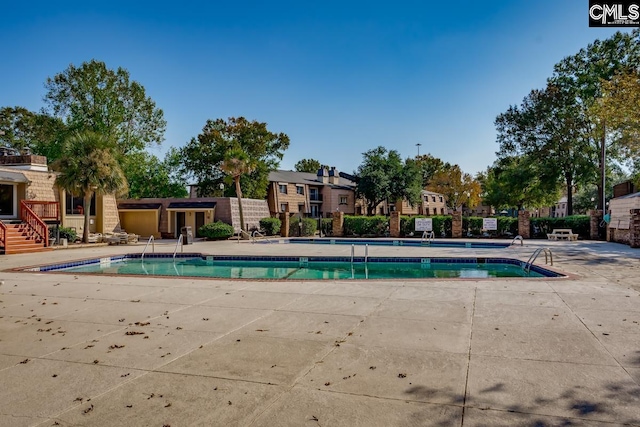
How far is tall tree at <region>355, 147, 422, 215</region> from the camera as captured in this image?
4506 centimetres

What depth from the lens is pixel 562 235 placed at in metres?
24.0

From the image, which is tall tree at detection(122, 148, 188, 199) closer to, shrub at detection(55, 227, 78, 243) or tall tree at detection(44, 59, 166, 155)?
tall tree at detection(44, 59, 166, 155)

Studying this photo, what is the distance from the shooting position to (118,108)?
34781 mm

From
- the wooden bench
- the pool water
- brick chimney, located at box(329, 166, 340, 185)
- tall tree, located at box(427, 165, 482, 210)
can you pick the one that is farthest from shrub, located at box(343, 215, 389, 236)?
tall tree, located at box(427, 165, 482, 210)

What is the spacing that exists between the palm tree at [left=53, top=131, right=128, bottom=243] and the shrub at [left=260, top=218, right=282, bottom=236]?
1037 cm

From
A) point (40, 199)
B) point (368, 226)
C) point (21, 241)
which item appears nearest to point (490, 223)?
point (368, 226)

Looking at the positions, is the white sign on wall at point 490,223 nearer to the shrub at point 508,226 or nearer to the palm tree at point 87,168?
the shrub at point 508,226

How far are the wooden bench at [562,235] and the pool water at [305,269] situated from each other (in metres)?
11.6

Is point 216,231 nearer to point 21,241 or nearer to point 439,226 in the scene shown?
point 21,241

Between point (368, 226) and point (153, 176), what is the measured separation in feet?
73.8

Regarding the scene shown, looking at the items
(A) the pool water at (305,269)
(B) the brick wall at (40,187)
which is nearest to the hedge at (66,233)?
(B) the brick wall at (40,187)

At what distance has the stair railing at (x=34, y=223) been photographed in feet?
66.9

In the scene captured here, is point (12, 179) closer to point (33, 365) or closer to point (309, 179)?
point (33, 365)

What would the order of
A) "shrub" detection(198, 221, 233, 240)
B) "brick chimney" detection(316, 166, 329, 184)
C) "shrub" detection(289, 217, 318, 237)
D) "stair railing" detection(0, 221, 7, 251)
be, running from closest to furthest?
"stair railing" detection(0, 221, 7, 251) → "shrub" detection(198, 221, 233, 240) → "shrub" detection(289, 217, 318, 237) → "brick chimney" detection(316, 166, 329, 184)
